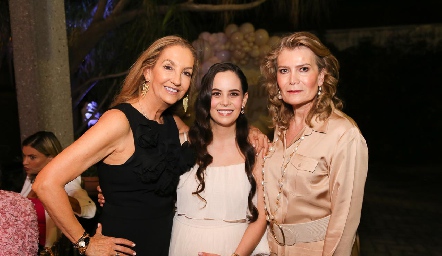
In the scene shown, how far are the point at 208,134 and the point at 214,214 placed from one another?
1.49ft

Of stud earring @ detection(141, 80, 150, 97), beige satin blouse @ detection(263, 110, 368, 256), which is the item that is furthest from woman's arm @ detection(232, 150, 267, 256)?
stud earring @ detection(141, 80, 150, 97)

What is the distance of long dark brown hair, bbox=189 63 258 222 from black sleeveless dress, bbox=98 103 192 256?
164 millimetres

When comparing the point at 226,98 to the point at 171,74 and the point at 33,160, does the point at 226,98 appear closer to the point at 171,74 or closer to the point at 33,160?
the point at 171,74

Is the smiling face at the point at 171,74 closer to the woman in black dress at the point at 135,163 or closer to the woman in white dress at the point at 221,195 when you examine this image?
the woman in black dress at the point at 135,163

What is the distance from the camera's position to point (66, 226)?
206cm

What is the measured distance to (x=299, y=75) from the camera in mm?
2207

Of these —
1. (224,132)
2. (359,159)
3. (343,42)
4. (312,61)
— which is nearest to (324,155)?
(359,159)

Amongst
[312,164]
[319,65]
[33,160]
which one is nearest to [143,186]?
[312,164]

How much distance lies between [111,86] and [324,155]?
489 centimetres

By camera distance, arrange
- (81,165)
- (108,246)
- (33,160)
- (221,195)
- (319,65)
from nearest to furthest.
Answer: (81,165), (108,246), (319,65), (221,195), (33,160)

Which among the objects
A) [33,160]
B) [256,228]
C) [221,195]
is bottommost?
[256,228]

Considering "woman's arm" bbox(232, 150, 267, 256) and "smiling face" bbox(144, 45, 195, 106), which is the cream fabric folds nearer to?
"woman's arm" bbox(232, 150, 267, 256)

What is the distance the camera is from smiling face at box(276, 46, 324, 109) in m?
2.20

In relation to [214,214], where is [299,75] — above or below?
above
